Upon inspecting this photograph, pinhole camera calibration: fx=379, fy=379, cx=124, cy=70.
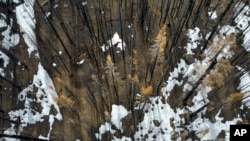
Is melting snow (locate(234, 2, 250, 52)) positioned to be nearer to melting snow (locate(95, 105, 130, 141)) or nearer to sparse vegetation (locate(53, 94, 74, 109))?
melting snow (locate(95, 105, 130, 141))

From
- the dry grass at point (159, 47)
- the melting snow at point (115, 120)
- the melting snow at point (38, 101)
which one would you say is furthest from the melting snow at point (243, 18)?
the melting snow at point (38, 101)

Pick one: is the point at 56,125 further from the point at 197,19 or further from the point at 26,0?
the point at 197,19

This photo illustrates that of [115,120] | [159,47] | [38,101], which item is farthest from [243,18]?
[38,101]

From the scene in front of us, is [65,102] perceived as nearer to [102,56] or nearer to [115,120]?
[115,120]

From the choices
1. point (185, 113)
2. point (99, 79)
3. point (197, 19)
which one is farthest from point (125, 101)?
point (197, 19)

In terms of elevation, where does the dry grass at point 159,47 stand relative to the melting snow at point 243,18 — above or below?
below

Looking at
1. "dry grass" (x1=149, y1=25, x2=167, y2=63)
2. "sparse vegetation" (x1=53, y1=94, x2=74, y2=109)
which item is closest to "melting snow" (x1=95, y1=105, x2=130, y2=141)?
"sparse vegetation" (x1=53, y1=94, x2=74, y2=109)

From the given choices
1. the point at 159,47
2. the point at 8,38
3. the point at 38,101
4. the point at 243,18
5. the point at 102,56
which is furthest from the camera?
the point at 243,18

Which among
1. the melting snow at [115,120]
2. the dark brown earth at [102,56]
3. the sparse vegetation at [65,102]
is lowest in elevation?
the melting snow at [115,120]

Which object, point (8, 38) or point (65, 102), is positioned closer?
point (65, 102)

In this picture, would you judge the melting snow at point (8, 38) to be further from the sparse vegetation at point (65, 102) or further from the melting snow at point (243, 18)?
the melting snow at point (243, 18)

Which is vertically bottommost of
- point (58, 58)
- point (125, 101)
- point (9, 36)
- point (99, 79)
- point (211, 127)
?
point (211, 127)
